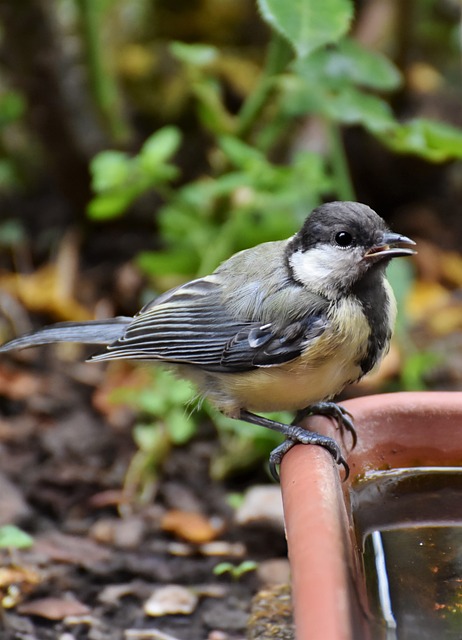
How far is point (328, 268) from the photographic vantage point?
8.36ft

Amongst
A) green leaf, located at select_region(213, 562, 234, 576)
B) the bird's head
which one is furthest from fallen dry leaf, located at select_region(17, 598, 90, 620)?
the bird's head

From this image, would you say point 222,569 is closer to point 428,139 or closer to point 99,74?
point 428,139

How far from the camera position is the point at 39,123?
4723mm

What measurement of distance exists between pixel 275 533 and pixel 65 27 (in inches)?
112

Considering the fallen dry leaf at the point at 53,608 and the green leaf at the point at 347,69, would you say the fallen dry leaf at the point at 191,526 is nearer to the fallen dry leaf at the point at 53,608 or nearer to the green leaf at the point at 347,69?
the fallen dry leaf at the point at 53,608

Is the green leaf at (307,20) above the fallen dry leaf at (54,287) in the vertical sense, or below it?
below

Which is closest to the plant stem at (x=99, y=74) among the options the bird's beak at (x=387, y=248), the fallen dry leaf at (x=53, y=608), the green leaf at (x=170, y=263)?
the green leaf at (x=170, y=263)

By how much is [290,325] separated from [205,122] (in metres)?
1.76

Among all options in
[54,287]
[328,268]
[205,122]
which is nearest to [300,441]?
[328,268]

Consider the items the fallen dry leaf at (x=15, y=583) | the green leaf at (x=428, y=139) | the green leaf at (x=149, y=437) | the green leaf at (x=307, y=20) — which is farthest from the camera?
the green leaf at (x=149, y=437)

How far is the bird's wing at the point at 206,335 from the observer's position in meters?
2.51

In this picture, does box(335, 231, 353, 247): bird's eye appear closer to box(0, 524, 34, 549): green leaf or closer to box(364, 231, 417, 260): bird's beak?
box(364, 231, 417, 260): bird's beak

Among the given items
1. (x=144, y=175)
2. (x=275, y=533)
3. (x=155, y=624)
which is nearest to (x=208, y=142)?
(x=144, y=175)

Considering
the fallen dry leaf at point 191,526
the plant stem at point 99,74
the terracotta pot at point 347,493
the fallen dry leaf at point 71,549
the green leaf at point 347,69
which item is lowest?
the terracotta pot at point 347,493
